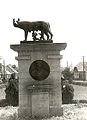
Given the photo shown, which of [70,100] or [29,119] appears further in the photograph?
[70,100]

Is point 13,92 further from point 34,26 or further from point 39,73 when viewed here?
point 34,26

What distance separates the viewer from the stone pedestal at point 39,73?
13117mm

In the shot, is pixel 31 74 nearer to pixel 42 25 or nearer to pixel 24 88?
pixel 24 88

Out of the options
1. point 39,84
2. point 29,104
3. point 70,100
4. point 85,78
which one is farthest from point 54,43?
point 85,78

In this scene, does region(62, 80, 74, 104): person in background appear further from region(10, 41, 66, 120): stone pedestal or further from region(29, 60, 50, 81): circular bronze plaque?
region(29, 60, 50, 81): circular bronze plaque

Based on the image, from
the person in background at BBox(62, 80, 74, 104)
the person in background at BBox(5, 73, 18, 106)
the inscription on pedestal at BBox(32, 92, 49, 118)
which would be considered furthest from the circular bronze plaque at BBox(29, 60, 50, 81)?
the person in background at BBox(62, 80, 74, 104)

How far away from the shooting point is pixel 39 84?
43.2 ft

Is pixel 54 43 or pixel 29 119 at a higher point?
pixel 54 43

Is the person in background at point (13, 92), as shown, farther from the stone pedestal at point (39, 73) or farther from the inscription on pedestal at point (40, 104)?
the inscription on pedestal at point (40, 104)

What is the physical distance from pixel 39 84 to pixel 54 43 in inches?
73.4

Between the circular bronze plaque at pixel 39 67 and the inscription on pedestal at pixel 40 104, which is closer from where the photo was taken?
the inscription on pedestal at pixel 40 104

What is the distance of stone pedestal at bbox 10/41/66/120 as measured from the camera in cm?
1312

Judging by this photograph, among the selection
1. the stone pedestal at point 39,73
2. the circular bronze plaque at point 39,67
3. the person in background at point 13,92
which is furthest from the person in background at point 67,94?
the circular bronze plaque at point 39,67

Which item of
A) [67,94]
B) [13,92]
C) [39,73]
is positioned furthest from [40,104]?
[67,94]
